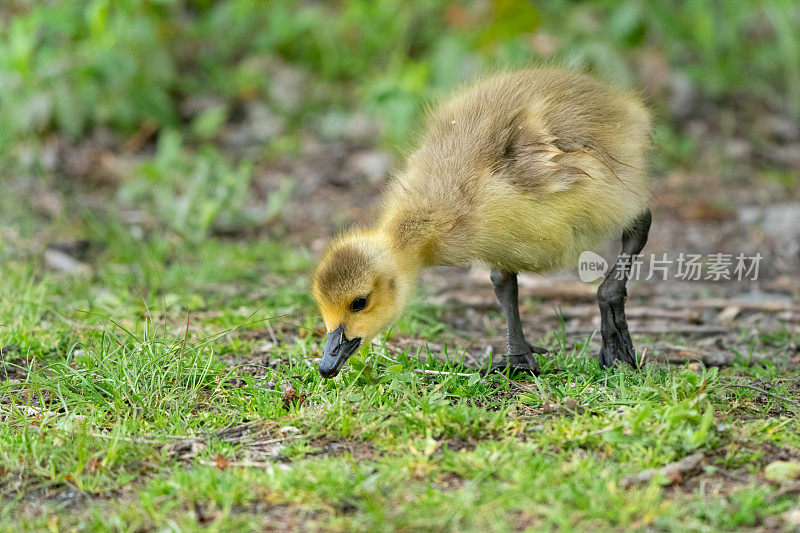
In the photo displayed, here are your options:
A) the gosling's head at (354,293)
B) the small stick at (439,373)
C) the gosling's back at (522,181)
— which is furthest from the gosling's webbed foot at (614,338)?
the gosling's head at (354,293)

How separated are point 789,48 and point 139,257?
607 cm

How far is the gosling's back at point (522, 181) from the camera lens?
11.6ft

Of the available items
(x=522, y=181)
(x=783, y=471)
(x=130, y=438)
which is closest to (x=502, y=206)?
(x=522, y=181)

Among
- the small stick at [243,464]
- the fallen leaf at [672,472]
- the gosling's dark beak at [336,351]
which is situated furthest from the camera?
the gosling's dark beak at [336,351]

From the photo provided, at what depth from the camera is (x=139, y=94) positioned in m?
8.20

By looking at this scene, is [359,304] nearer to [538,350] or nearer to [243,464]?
[243,464]

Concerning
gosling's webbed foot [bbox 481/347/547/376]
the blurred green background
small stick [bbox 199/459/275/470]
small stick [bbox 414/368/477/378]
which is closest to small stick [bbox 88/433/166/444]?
small stick [bbox 199/459/275/470]

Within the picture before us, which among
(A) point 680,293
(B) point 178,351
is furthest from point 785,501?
(A) point 680,293

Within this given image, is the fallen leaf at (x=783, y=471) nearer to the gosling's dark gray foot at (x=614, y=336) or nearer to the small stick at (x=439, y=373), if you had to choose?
the gosling's dark gray foot at (x=614, y=336)

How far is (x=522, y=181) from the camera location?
3561 mm

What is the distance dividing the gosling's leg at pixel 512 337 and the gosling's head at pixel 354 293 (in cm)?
59

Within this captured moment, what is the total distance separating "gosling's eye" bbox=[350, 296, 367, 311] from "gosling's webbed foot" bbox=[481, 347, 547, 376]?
25.1 inches

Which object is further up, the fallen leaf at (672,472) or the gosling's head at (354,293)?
the gosling's head at (354,293)

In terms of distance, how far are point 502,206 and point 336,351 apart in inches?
34.7
